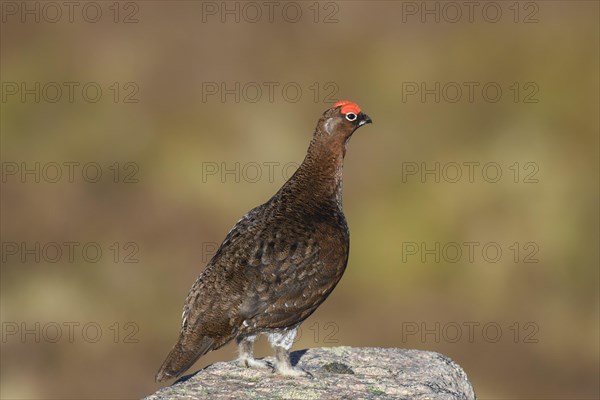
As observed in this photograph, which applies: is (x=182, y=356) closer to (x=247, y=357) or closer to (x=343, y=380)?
(x=247, y=357)

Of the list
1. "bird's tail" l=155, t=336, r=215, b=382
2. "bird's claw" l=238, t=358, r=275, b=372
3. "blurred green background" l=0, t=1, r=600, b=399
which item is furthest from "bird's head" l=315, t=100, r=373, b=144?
"blurred green background" l=0, t=1, r=600, b=399

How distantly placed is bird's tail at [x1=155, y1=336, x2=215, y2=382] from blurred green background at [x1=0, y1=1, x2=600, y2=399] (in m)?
15.2

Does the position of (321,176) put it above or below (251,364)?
above

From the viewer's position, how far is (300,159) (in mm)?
30484

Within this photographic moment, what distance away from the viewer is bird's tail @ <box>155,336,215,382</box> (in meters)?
11.3

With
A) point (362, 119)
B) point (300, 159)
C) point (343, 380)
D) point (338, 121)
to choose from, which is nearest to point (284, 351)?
point (343, 380)

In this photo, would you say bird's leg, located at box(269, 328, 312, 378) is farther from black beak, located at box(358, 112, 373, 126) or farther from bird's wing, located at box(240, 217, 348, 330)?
black beak, located at box(358, 112, 373, 126)

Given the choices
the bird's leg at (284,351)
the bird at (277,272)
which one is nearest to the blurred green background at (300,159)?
the bird at (277,272)

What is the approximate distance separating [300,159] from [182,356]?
63.4ft

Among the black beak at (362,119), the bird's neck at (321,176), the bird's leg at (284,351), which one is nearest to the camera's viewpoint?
the bird's leg at (284,351)

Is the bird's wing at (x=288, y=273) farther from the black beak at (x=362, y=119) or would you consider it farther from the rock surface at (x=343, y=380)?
the black beak at (x=362, y=119)

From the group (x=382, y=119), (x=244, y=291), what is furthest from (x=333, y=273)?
(x=382, y=119)

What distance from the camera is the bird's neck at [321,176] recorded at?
1304cm

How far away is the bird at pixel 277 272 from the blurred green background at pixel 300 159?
1411 cm
